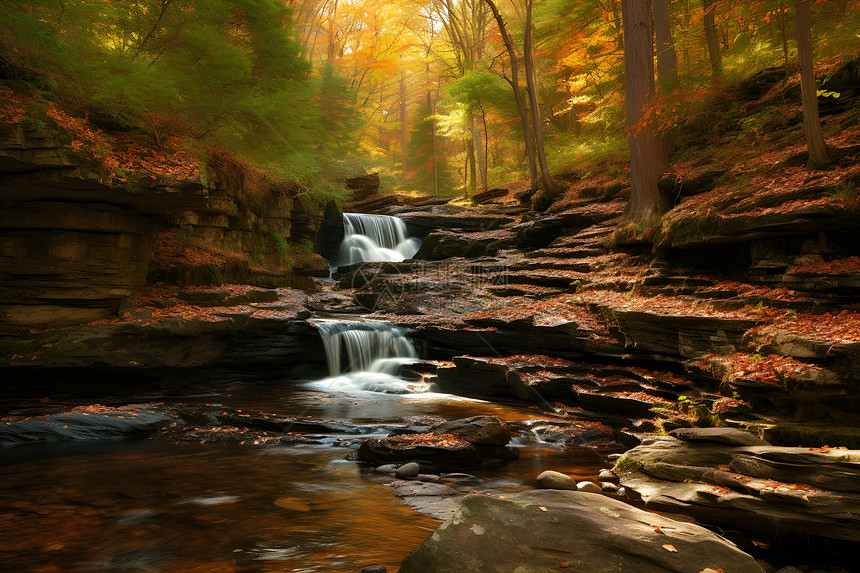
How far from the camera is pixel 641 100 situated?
36.4ft

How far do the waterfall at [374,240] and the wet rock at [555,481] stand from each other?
1602 centimetres

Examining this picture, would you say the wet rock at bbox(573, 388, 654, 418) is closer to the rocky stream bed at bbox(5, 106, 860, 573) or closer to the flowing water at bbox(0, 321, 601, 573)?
the rocky stream bed at bbox(5, 106, 860, 573)

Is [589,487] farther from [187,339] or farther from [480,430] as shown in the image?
[187,339]

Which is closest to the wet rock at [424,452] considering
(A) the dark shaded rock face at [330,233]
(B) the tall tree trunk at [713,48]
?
(B) the tall tree trunk at [713,48]

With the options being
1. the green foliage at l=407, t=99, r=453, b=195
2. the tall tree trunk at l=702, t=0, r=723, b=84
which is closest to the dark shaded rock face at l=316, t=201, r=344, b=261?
the tall tree trunk at l=702, t=0, r=723, b=84

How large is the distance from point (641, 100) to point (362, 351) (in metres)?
9.05

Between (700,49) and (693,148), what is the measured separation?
5402 millimetres

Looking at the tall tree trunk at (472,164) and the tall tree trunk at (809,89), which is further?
the tall tree trunk at (472,164)

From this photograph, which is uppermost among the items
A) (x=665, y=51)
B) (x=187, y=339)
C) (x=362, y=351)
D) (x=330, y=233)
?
(x=665, y=51)

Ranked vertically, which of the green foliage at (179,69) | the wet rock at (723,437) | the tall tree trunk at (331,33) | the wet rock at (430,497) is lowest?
the wet rock at (430,497)

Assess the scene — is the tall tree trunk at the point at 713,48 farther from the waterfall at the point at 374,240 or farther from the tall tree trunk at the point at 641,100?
the waterfall at the point at 374,240

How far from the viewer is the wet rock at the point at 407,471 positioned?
5.75 metres

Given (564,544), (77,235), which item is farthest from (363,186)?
(564,544)

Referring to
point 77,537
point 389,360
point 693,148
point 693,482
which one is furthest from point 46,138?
point 693,148
